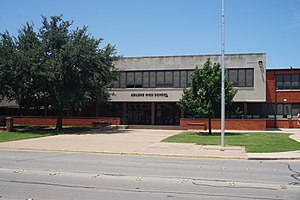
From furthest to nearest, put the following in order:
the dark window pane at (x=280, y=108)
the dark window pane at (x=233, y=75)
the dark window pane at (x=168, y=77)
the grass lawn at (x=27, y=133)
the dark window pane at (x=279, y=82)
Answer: the dark window pane at (x=279, y=82) < the dark window pane at (x=280, y=108) < the dark window pane at (x=168, y=77) < the dark window pane at (x=233, y=75) < the grass lawn at (x=27, y=133)

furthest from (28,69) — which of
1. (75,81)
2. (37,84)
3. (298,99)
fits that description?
(298,99)

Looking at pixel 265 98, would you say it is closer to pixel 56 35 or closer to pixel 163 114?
pixel 163 114

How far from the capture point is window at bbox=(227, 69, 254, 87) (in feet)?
126

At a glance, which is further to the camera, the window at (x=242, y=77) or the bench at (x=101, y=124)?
the bench at (x=101, y=124)

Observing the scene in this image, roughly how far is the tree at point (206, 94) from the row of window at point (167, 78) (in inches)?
364

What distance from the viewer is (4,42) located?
3300 centimetres

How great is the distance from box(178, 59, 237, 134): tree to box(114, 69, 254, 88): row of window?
9.24m

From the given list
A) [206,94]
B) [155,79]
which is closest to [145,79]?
[155,79]

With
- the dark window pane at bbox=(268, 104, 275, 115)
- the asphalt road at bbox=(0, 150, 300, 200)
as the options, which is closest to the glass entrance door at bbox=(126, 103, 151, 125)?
the dark window pane at bbox=(268, 104, 275, 115)

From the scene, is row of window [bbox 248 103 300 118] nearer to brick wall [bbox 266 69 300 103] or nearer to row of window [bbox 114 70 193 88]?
brick wall [bbox 266 69 300 103]

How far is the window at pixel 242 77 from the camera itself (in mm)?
38531

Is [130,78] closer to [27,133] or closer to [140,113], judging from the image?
[140,113]

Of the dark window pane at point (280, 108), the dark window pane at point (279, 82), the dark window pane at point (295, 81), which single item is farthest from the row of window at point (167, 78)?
the dark window pane at point (295, 81)

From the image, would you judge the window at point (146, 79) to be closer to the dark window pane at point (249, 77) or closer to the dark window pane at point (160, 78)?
the dark window pane at point (160, 78)
